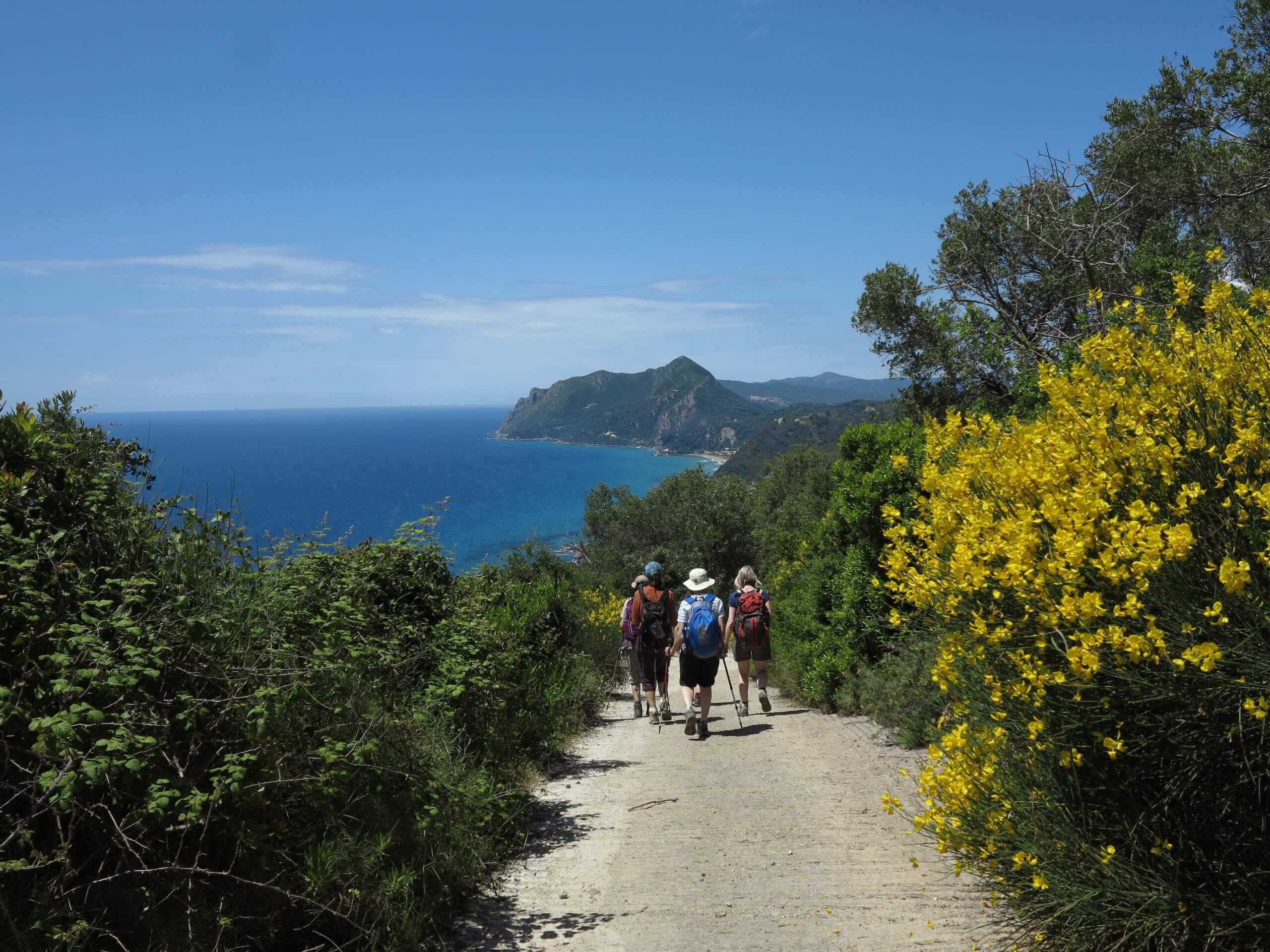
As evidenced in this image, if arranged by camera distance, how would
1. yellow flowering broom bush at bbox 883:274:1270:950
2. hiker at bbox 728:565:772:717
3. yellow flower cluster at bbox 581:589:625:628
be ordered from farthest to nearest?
yellow flower cluster at bbox 581:589:625:628
hiker at bbox 728:565:772:717
yellow flowering broom bush at bbox 883:274:1270:950

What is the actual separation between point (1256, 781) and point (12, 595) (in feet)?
15.2

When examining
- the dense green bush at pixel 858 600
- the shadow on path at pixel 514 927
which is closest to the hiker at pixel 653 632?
the dense green bush at pixel 858 600

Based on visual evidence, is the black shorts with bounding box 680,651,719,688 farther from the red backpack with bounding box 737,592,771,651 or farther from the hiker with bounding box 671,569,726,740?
the red backpack with bounding box 737,592,771,651

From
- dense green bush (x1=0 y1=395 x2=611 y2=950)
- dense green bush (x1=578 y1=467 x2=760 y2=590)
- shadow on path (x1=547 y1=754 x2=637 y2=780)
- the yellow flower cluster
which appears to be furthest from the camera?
dense green bush (x1=578 y1=467 x2=760 y2=590)

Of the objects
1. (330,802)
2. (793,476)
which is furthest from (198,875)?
(793,476)

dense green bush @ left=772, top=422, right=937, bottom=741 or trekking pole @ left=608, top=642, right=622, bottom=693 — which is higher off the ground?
dense green bush @ left=772, top=422, right=937, bottom=741

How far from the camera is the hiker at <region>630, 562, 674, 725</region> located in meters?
9.29

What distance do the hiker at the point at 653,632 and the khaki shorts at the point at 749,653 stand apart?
83cm

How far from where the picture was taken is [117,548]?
3666 mm

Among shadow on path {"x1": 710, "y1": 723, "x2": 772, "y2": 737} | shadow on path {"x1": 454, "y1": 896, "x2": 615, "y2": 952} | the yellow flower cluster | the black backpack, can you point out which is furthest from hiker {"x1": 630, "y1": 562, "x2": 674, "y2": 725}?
shadow on path {"x1": 454, "y1": 896, "x2": 615, "y2": 952}

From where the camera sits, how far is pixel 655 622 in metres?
9.29

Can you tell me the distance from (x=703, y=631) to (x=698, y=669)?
415 millimetres

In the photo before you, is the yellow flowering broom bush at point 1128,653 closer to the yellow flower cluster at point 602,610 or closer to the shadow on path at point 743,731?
the shadow on path at point 743,731

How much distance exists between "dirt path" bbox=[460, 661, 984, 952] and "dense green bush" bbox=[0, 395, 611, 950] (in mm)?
584
